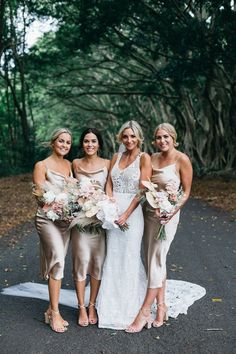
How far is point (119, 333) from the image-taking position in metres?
5.09

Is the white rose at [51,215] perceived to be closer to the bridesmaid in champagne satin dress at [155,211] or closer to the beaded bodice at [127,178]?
the beaded bodice at [127,178]

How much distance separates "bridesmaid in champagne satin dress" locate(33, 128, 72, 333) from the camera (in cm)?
522

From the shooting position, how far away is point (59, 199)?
5031 mm

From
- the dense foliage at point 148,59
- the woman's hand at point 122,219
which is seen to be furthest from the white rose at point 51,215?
the dense foliage at point 148,59

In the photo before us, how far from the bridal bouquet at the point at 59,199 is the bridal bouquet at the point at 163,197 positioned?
740 mm

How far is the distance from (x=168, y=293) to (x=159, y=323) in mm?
1000

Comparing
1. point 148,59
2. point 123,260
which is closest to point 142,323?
point 123,260

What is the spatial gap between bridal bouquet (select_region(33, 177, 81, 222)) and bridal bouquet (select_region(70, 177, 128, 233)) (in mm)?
62

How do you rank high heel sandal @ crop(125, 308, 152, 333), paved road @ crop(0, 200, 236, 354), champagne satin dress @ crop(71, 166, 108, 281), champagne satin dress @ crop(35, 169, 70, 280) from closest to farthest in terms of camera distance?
1. paved road @ crop(0, 200, 236, 354)
2. high heel sandal @ crop(125, 308, 152, 333)
3. champagne satin dress @ crop(35, 169, 70, 280)
4. champagne satin dress @ crop(71, 166, 108, 281)

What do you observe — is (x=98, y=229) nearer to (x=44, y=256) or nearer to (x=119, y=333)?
(x=44, y=256)

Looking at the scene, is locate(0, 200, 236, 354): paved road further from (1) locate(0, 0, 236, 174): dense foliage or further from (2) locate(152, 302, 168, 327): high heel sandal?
(1) locate(0, 0, 236, 174): dense foliage

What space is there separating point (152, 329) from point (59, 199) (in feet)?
5.52

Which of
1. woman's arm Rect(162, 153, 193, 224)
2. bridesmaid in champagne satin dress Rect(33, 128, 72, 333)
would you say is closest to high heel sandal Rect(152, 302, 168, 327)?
bridesmaid in champagne satin dress Rect(33, 128, 72, 333)

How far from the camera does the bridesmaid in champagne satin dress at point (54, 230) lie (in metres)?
5.22
